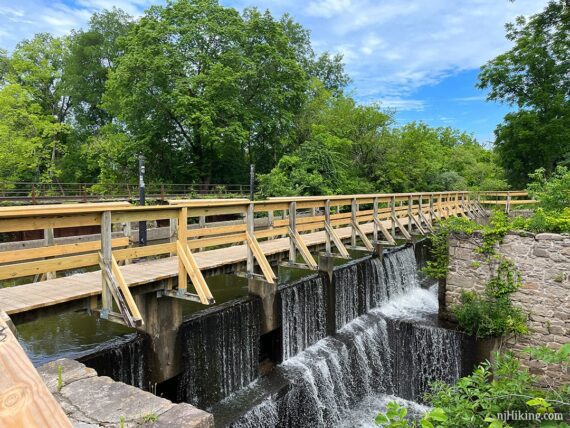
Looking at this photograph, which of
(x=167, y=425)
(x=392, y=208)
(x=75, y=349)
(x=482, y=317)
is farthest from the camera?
(x=392, y=208)

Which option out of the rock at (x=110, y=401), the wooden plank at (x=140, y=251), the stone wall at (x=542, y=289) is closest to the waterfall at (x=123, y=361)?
the wooden plank at (x=140, y=251)

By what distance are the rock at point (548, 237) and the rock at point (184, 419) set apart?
730 centimetres

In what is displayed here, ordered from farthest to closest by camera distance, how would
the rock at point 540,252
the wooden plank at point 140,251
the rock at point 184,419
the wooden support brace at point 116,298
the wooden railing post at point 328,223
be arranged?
the wooden railing post at point 328,223, the rock at point 540,252, the wooden plank at point 140,251, the wooden support brace at point 116,298, the rock at point 184,419

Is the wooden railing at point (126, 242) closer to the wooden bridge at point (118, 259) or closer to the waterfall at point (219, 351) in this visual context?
the wooden bridge at point (118, 259)

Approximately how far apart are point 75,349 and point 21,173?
27.9 m

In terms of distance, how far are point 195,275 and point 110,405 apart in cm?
268

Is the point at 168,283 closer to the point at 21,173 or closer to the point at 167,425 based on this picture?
the point at 167,425

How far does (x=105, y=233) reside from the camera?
4.39m

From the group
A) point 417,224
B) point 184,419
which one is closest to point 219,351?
point 184,419

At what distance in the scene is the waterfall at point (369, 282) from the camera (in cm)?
912

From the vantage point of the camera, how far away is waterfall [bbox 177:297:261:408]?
578 cm

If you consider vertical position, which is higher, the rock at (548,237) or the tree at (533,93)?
the tree at (533,93)

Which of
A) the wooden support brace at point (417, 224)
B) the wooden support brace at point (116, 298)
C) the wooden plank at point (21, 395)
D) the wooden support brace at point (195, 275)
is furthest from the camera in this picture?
the wooden support brace at point (417, 224)

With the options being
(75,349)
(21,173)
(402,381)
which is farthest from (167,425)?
(21,173)
